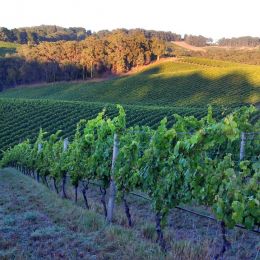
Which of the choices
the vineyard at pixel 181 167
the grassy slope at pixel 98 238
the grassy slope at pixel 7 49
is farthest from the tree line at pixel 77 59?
the grassy slope at pixel 98 238

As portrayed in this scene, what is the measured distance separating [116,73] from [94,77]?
4379mm

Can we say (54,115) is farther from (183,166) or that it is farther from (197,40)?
(197,40)

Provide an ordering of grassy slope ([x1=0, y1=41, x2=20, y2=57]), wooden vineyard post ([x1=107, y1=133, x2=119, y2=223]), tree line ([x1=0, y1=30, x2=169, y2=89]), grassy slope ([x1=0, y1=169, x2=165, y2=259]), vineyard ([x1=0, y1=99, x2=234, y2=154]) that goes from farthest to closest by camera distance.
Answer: grassy slope ([x1=0, y1=41, x2=20, y2=57]) → tree line ([x1=0, y1=30, x2=169, y2=89]) → vineyard ([x1=0, y1=99, x2=234, y2=154]) → wooden vineyard post ([x1=107, y1=133, x2=119, y2=223]) → grassy slope ([x1=0, y1=169, x2=165, y2=259])

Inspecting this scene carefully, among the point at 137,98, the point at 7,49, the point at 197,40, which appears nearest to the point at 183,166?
the point at 137,98

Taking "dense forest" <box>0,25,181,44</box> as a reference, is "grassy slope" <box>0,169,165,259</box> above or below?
below

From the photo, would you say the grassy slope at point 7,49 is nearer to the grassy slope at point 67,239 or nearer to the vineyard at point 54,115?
the vineyard at point 54,115

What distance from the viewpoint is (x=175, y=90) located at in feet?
182

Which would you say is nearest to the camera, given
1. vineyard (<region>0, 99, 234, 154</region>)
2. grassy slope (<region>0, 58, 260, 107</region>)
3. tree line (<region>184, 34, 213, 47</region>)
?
vineyard (<region>0, 99, 234, 154</region>)

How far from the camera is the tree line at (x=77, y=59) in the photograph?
76625 millimetres

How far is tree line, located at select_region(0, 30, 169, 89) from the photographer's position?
7662 cm

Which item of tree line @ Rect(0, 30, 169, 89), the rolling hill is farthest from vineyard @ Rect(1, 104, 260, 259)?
tree line @ Rect(0, 30, 169, 89)

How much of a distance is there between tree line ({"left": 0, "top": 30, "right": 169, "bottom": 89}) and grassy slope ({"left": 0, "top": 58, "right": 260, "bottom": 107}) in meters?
7.39

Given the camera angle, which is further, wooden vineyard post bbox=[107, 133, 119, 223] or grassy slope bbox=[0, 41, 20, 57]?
grassy slope bbox=[0, 41, 20, 57]

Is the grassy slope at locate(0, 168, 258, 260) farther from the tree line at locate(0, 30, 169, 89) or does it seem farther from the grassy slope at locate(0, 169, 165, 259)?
the tree line at locate(0, 30, 169, 89)
